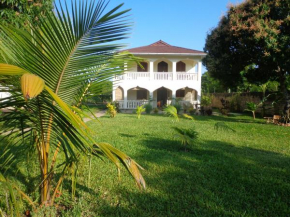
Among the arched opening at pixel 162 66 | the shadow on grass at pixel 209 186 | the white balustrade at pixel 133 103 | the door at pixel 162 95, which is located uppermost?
the arched opening at pixel 162 66

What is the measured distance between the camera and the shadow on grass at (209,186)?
2947mm

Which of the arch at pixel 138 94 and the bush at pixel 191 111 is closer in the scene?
the bush at pixel 191 111

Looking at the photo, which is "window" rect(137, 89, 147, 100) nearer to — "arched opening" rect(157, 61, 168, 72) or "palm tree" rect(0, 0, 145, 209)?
"arched opening" rect(157, 61, 168, 72)

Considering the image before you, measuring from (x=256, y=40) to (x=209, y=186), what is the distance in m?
8.97

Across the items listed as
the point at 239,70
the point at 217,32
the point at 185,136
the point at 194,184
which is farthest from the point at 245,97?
the point at 194,184

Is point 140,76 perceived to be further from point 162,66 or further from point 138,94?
point 162,66

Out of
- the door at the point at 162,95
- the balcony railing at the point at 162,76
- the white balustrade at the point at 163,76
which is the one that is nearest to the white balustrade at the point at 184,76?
the balcony railing at the point at 162,76

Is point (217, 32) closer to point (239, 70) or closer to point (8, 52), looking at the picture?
point (239, 70)

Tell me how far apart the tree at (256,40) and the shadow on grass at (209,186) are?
6.69 metres

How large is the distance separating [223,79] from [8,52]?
15013 mm

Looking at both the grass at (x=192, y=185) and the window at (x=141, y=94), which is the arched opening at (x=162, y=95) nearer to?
the window at (x=141, y=94)

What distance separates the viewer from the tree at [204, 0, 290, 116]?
1063 cm

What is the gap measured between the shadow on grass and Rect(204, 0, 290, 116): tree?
669cm

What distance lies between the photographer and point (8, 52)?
1.62 meters
